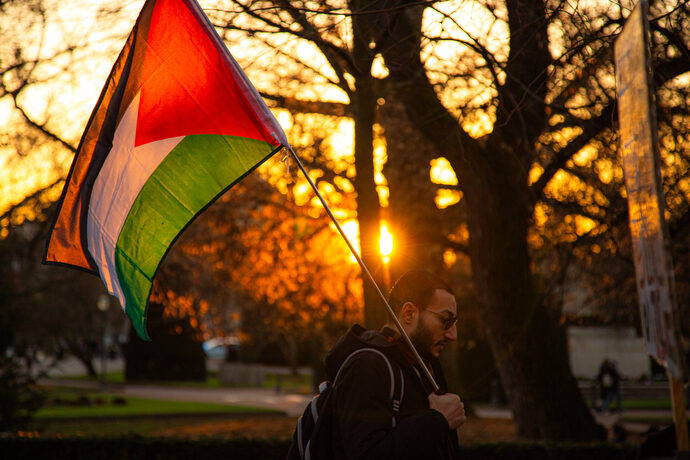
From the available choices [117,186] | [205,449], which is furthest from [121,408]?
[117,186]

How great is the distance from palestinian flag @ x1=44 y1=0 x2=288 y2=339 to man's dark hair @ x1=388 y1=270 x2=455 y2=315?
57.3 inches

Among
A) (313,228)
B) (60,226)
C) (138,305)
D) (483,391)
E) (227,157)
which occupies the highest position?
(313,228)

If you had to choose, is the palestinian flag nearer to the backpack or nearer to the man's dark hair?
the man's dark hair

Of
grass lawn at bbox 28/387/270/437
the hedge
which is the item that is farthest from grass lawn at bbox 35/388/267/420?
the hedge

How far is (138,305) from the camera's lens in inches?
191

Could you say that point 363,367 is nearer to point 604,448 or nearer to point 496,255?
point 604,448

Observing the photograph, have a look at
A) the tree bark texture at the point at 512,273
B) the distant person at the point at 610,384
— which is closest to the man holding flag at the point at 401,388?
the tree bark texture at the point at 512,273

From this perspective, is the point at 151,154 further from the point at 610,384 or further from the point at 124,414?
the point at 610,384

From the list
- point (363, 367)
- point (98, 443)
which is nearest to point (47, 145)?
point (98, 443)

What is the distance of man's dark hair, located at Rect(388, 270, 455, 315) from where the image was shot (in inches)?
139

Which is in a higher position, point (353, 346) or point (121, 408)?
point (353, 346)

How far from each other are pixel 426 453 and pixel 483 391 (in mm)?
27709

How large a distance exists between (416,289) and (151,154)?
2.19 meters

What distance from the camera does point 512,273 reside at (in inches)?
452
